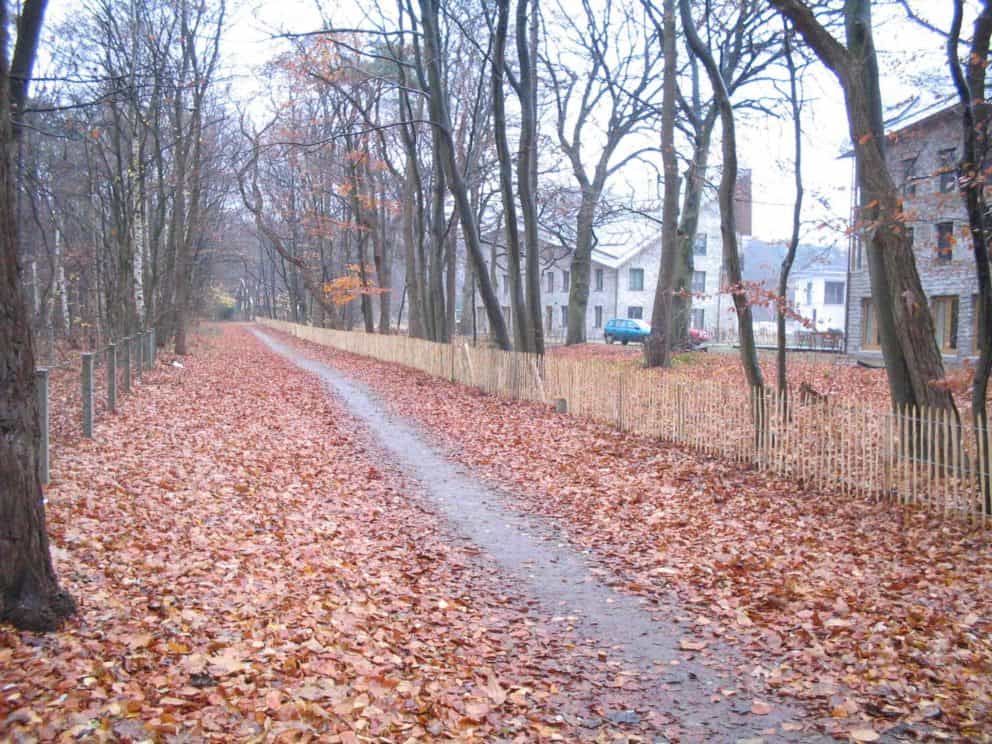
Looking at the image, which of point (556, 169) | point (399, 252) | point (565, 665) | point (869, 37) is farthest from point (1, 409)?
point (399, 252)

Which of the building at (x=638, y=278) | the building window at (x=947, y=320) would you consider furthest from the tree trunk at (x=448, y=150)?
the building at (x=638, y=278)

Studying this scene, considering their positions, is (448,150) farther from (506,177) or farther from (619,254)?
(619,254)

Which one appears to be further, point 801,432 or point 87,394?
point 87,394

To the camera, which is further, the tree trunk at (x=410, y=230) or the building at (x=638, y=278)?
the building at (x=638, y=278)

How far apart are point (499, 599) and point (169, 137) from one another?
25.5 metres

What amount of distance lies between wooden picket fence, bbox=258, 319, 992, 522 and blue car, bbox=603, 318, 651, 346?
31.5m

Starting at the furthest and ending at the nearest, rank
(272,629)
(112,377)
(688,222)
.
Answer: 1. (688,222)
2. (112,377)
3. (272,629)

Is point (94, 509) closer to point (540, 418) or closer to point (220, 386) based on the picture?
point (540, 418)

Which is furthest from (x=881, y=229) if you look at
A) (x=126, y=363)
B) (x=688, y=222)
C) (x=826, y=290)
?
(x=826, y=290)

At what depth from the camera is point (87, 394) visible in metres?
11.2

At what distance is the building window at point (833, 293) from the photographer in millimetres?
51500

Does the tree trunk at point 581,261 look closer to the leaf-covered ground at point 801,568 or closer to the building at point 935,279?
the building at point 935,279

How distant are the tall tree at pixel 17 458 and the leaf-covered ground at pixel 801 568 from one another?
423cm

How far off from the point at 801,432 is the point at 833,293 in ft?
150
